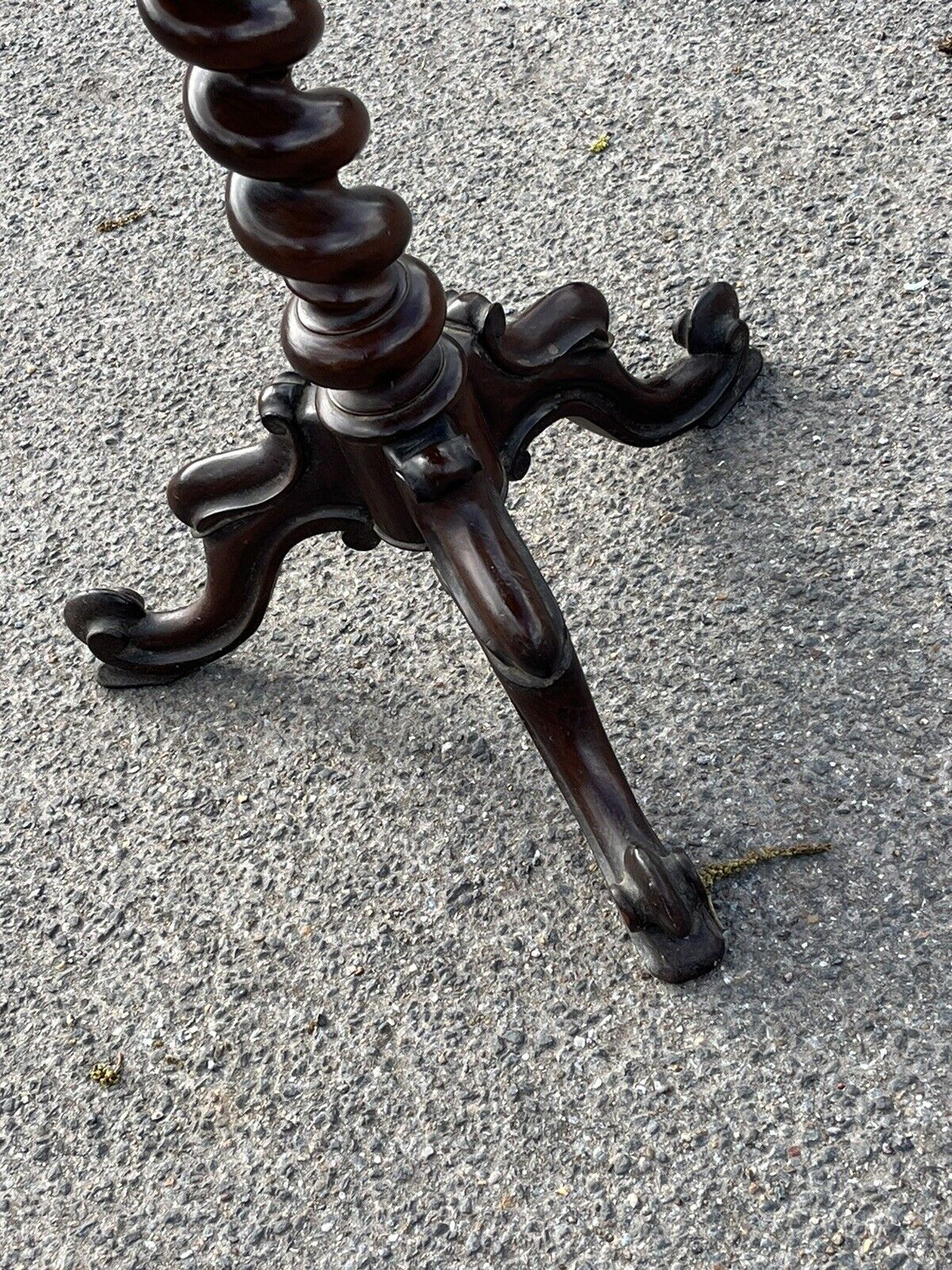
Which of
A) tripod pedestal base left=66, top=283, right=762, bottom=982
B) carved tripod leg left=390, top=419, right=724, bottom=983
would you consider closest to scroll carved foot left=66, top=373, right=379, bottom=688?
tripod pedestal base left=66, top=283, right=762, bottom=982

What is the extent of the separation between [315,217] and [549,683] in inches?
16.5

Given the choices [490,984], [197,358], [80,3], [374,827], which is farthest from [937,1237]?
[80,3]

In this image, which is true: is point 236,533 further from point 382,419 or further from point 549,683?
point 549,683

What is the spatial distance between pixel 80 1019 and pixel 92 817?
23cm

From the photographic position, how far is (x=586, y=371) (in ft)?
4.70

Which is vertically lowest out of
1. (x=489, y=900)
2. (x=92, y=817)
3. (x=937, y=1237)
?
(x=937, y=1237)

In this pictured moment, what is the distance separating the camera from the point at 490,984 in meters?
1.25

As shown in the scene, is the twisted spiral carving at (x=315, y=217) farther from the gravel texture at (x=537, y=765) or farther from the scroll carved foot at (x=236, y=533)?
the gravel texture at (x=537, y=765)

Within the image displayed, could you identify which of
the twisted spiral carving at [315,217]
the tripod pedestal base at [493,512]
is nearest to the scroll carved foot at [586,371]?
the tripod pedestal base at [493,512]

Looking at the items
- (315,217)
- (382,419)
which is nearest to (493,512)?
(382,419)

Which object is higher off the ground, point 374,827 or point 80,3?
point 80,3

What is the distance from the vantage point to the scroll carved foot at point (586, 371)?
4.36 ft

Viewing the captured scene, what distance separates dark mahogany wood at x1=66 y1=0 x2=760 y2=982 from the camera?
1039 mm

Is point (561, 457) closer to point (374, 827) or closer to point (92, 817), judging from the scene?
point (374, 827)
